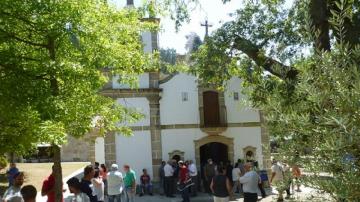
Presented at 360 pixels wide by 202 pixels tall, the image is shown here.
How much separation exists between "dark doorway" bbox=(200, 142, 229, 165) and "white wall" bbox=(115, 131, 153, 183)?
2.90 metres

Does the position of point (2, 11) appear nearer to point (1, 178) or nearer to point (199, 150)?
point (199, 150)

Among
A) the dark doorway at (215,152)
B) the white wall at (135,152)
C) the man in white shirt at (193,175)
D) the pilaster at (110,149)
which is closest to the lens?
the man in white shirt at (193,175)


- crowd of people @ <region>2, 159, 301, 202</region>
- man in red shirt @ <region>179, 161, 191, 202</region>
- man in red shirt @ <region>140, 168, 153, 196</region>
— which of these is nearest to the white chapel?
man in red shirt @ <region>140, 168, 153, 196</region>

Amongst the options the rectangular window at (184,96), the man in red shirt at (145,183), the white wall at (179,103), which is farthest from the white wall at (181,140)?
the man in red shirt at (145,183)

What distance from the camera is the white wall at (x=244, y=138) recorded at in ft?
74.0

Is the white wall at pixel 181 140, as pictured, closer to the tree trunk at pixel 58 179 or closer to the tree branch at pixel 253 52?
the tree branch at pixel 253 52

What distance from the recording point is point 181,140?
72.2 feet

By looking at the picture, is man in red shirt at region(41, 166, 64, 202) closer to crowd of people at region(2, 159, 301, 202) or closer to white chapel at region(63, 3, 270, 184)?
crowd of people at region(2, 159, 301, 202)

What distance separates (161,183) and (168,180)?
1496 mm

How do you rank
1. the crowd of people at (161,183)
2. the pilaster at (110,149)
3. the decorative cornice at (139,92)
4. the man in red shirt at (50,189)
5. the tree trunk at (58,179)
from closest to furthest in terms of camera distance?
the crowd of people at (161,183) < the tree trunk at (58,179) < the man in red shirt at (50,189) < the pilaster at (110,149) < the decorative cornice at (139,92)

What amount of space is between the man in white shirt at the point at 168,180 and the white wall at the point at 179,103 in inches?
115

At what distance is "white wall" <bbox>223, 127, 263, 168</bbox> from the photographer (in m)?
22.5

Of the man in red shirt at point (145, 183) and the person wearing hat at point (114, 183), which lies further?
the man in red shirt at point (145, 183)

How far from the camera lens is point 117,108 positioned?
9797mm
